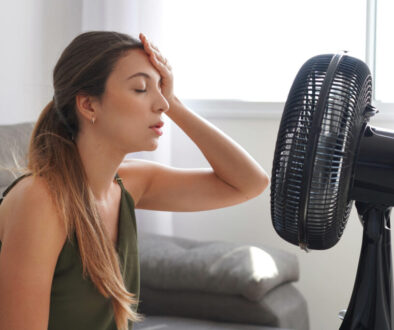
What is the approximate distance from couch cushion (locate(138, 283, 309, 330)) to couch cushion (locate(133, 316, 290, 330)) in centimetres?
4

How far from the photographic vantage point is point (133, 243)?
1.42m

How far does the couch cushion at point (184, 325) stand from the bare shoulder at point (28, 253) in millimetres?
781

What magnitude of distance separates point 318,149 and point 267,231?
2.09m

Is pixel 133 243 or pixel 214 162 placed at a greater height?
pixel 214 162

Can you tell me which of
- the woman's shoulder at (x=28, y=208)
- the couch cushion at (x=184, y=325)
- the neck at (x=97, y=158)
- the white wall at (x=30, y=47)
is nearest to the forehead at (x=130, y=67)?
the neck at (x=97, y=158)

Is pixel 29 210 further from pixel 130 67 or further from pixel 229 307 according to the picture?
pixel 229 307

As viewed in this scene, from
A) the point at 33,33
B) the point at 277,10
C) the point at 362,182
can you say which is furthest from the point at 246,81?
the point at 362,182

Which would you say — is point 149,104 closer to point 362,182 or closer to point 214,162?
point 214,162

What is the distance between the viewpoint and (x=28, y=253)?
1.10 metres

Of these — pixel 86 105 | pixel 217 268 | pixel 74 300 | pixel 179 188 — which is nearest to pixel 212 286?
pixel 217 268

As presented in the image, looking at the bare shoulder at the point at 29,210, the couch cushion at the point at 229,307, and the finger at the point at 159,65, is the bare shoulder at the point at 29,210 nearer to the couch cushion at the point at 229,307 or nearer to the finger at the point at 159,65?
the finger at the point at 159,65

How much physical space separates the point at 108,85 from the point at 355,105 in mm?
563

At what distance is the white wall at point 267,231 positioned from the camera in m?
2.66

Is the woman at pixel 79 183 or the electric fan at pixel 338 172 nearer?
the electric fan at pixel 338 172
